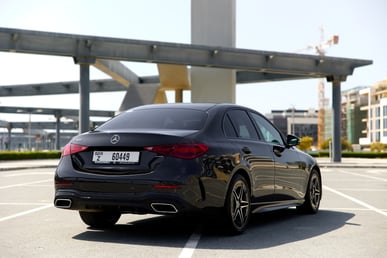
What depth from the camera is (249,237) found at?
6805 millimetres

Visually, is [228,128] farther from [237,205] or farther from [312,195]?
[312,195]

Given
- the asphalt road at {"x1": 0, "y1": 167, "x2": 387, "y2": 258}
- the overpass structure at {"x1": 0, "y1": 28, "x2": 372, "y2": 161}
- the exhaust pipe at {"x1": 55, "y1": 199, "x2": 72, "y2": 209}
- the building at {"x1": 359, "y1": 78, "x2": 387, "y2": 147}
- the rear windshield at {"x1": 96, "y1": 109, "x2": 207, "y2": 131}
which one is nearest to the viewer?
the asphalt road at {"x1": 0, "y1": 167, "x2": 387, "y2": 258}

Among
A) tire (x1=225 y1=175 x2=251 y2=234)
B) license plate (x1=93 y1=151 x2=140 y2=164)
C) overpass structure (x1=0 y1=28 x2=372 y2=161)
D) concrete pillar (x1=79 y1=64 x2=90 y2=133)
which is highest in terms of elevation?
overpass structure (x1=0 y1=28 x2=372 y2=161)

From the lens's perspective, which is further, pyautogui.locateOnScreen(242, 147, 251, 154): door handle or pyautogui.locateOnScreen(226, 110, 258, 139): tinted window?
pyautogui.locateOnScreen(226, 110, 258, 139): tinted window

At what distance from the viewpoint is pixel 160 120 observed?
7109mm

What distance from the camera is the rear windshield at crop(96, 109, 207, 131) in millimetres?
6930

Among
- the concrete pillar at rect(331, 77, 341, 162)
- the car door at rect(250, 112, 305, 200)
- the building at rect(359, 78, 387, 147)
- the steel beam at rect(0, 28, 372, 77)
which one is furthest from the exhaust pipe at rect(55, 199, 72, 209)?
the building at rect(359, 78, 387, 147)

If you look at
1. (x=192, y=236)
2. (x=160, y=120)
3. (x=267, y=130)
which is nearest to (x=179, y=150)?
(x=160, y=120)

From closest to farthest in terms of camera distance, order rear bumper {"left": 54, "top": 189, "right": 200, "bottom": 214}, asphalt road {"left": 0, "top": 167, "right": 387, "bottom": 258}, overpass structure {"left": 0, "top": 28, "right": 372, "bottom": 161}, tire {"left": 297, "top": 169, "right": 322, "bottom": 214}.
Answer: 1. asphalt road {"left": 0, "top": 167, "right": 387, "bottom": 258}
2. rear bumper {"left": 54, "top": 189, "right": 200, "bottom": 214}
3. tire {"left": 297, "top": 169, "right": 322, "bottom": 214}
4. overpass structure {"left": 0, "top": 28, "right": 372, "bottom": 161}

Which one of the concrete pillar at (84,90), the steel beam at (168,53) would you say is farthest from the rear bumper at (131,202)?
the concrete pillar at (84,90)

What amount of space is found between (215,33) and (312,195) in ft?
115

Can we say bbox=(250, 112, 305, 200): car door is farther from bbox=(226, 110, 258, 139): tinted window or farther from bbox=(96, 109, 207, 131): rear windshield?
bbox=(96, 109, 207, 131): rear windshield

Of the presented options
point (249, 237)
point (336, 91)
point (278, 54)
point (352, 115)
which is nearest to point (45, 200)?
point (249, 237)

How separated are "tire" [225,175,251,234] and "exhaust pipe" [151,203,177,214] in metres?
0.70
